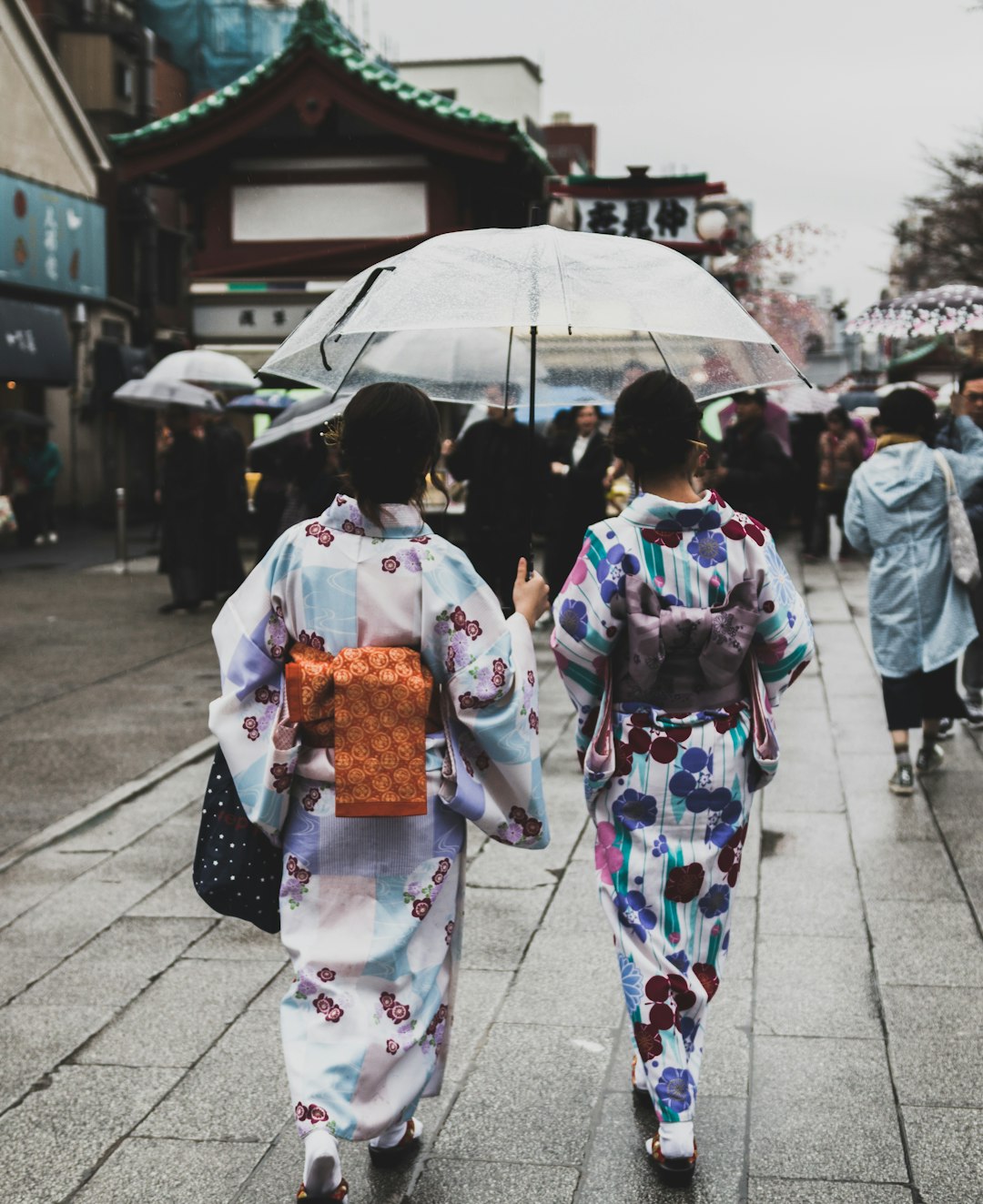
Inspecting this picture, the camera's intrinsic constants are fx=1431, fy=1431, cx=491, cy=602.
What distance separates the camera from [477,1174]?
3.12m

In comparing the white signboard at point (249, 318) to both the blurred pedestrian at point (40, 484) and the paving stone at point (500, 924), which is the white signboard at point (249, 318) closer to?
the blurred pedestrian at point (40, 484)

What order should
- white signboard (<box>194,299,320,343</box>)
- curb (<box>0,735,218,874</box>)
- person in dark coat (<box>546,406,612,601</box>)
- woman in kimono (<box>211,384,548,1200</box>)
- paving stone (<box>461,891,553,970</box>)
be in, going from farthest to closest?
white signboard (<box>194,299,320,343</box>) → person in dark coat (<box>546,406,612,601</box>) → curb (<box>0,735,218,874</box>) → paving stone (<box>461,891,553,970</box>) → woman in kimono (<box>211,384,548,1200</box>)

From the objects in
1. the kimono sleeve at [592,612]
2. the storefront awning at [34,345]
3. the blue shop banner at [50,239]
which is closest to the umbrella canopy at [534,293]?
the kimono sleeve at [592,612]

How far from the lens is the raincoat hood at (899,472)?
255 inches

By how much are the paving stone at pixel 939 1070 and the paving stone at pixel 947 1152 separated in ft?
0.20

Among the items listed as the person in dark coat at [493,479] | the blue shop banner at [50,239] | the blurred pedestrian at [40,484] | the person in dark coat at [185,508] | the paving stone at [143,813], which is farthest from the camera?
the blue shop banner at [50,239]

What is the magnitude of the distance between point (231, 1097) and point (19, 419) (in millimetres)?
18876

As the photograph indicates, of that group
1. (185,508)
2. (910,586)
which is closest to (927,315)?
(910,586)

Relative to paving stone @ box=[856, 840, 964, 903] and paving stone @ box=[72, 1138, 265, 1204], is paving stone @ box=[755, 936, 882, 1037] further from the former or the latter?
paving stone @ box=[72, 1138, 265, 1204]

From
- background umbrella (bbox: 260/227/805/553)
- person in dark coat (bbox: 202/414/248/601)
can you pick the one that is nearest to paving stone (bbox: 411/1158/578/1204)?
background umbrella (bbox: 260/227/805/553)

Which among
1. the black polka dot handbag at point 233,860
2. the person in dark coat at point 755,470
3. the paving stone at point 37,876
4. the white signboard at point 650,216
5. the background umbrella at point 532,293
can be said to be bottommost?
the paving stone at point 37,876

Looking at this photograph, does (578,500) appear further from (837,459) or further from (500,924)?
(837,459)

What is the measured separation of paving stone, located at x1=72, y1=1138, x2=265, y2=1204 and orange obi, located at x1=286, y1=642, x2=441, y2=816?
2.84ft

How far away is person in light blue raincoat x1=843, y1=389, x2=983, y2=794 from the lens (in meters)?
6.51
